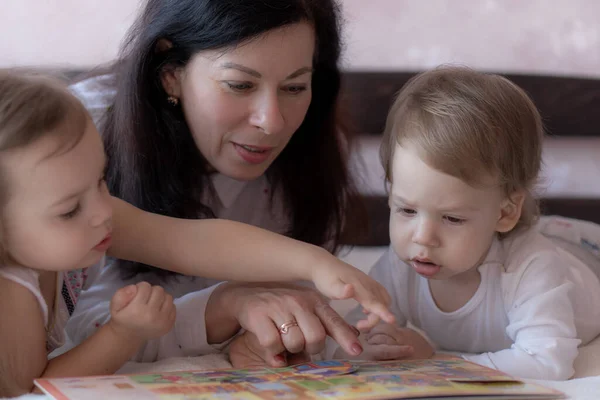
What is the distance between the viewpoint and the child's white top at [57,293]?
1.01m

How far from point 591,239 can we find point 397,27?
895 mm

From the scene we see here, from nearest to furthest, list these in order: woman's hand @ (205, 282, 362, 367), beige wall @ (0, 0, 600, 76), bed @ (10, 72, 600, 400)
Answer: woman's hand @ (205, 282, 362, 367)
bed @ (10, 72, 600, 400)
beige wall @ (0, 0, 600, 76)

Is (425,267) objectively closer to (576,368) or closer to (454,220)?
(454,220)

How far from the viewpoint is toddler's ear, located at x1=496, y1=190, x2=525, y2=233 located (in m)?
1.31

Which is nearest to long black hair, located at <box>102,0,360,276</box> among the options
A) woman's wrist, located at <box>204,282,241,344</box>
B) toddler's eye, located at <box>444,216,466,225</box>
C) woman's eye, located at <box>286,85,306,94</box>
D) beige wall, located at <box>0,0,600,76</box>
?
woman's eye, located at <box>286,85,306,94</box>

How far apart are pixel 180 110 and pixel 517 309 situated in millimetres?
691

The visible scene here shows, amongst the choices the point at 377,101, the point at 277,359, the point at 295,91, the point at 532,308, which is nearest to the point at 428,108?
the point at 295,91

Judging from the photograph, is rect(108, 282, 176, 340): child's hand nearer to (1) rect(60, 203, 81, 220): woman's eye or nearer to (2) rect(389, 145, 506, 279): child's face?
(1) rect(60, 203, 81, 220): woman's eye

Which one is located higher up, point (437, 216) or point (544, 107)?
point (544, 107)

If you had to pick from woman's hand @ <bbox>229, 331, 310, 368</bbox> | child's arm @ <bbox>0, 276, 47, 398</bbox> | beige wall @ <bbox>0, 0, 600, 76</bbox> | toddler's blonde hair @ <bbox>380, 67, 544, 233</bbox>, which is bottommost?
woman's hand @ <bbox>229, 331, 310, 368</bbox>

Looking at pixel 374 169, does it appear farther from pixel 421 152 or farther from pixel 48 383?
pixel 48 383

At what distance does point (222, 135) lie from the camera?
4.66ft

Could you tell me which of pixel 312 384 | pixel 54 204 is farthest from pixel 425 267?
pixel 54 204

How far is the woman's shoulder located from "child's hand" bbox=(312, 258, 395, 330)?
63 cm
